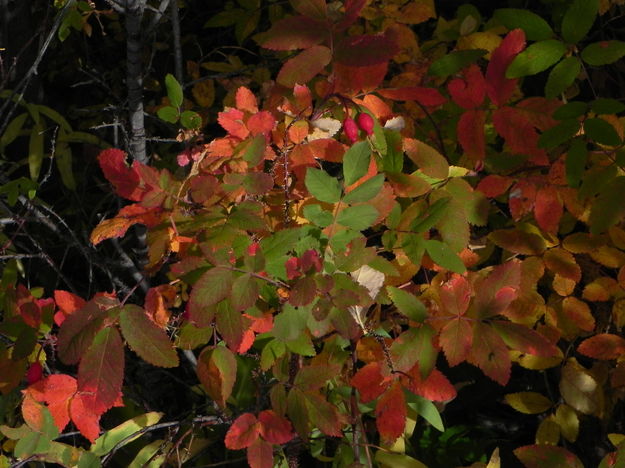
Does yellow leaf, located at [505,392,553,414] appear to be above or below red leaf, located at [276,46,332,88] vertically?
below

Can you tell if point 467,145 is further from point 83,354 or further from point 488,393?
point 488,393

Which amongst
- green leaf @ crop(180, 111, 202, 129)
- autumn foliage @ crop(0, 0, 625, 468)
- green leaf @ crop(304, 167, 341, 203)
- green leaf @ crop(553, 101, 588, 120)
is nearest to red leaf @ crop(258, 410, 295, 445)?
autumn foliage @ crop(0, 0, 625, 468)

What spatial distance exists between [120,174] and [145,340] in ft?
0.97

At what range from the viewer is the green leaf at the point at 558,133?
3.30 feet

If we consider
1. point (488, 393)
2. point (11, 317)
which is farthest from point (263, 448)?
point (488, 393)

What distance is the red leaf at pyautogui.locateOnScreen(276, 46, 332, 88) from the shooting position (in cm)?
92

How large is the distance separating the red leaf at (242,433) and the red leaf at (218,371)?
0.07 m

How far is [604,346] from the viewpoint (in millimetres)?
1208

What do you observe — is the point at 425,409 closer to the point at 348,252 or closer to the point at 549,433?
the point at 549,433

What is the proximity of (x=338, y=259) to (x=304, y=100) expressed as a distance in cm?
31

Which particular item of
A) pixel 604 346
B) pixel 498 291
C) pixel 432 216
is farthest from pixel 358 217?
pixel 604 346

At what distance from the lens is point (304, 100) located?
43.5 inches

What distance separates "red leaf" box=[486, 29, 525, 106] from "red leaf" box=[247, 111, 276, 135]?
312 millimetres

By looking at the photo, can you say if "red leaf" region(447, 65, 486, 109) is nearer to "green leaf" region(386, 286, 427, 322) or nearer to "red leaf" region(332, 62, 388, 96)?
"red leaf" region(332, 62, 388, 96)
